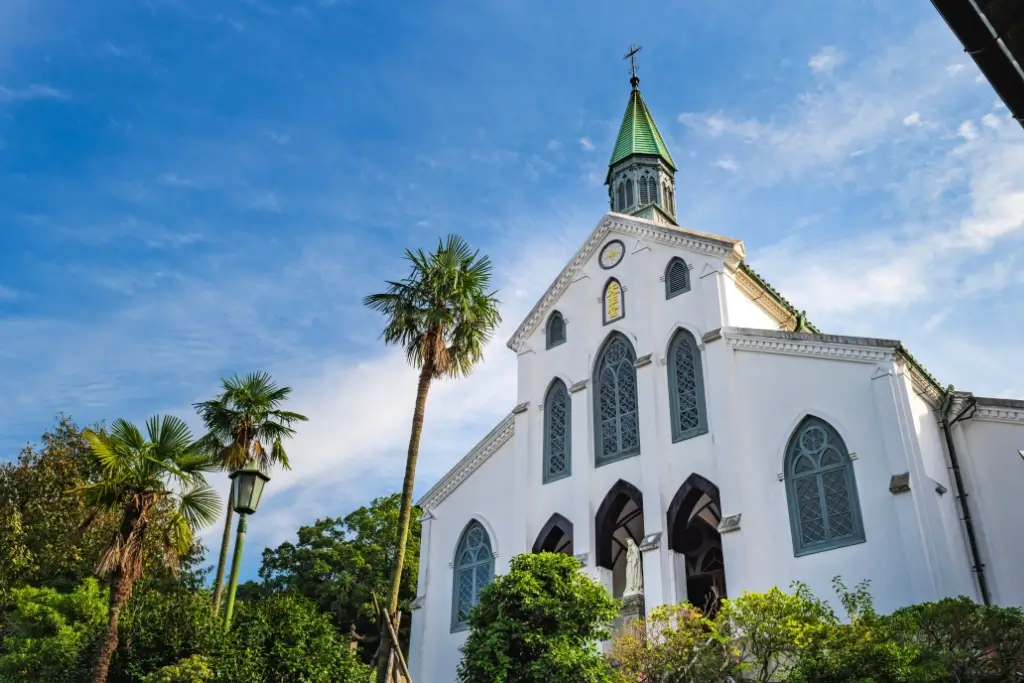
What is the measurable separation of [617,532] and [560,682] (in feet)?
30.5

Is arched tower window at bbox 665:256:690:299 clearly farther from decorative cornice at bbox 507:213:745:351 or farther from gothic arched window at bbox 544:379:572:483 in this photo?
gothic arched window at bbox 544:379:572:483

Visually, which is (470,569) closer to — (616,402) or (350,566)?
(616,402)

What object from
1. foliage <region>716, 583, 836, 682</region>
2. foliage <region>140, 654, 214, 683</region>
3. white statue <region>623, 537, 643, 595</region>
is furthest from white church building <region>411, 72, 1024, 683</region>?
foliage <region>140, 654, 214, 683</region>

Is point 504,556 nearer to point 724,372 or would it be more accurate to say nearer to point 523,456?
point 523,456

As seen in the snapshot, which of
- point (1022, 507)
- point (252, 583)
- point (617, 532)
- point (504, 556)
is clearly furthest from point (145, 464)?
point (252, 583)

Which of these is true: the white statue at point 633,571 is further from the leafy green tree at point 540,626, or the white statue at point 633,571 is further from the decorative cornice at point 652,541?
the leafy green tree at point 540,626

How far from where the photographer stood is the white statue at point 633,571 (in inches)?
905

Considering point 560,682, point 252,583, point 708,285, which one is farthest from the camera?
point 252,583

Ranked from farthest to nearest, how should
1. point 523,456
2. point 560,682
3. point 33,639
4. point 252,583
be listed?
1. point 252,583
2. point 33,639
3. point 523,456
4. point 560,682

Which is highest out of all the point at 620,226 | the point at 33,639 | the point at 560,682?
the point at 620,226

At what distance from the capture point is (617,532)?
26.5 meters

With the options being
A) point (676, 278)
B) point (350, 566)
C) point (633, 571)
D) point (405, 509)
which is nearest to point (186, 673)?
point (405, 509)

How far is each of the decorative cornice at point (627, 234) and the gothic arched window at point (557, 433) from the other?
2.50 meters

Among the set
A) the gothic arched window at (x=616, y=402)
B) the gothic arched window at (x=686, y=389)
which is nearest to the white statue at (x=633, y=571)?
the gothic arched window at (x=616, y=402)
